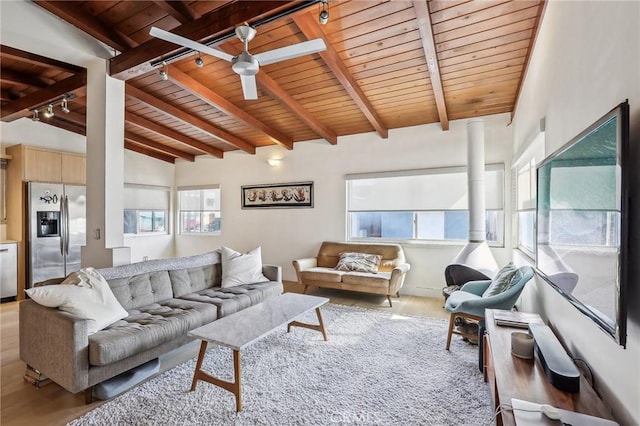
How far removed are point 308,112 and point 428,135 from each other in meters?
1.91

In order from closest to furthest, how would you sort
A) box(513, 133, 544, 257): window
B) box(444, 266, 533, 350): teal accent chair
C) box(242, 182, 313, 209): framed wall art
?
box(444, 266, 533, 350): teal accent chair < box(513, 133, 544, 257): window < box(242, 182, 313, 209): framed wall art

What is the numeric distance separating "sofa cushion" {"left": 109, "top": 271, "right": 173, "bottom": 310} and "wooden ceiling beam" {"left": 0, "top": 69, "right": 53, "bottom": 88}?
3462 millimetres

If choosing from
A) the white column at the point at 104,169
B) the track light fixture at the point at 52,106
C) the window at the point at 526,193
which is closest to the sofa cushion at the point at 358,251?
the window at the point at 526,193

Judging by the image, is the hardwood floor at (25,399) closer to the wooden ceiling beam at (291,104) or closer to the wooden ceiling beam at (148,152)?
the wooden ceiling beam at (291,104)

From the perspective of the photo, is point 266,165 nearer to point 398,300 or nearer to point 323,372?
point 398,300

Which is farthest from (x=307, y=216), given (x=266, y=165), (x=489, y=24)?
(x=489, y=24)

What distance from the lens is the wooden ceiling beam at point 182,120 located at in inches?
167

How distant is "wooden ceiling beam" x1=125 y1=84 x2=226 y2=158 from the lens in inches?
167

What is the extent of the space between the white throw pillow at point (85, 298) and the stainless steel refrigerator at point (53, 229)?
3.23 meters

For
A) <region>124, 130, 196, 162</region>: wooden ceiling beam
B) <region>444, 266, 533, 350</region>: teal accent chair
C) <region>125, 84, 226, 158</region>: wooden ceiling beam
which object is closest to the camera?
<region>444, 266, 533, 350</region>: teal accent chair

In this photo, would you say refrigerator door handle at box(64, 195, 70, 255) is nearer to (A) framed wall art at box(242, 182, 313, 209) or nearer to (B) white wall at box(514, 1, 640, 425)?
(A) framed wall art at box(242, 182, 313, 209)

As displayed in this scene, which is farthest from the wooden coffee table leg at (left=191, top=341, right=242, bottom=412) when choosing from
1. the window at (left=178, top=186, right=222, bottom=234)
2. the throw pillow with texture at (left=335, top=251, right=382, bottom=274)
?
the window at (left=178, top=186, right=222, bottom=234)

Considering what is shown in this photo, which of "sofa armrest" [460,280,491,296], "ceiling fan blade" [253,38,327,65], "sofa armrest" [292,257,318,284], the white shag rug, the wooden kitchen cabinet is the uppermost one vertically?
"ceiling fan blade" [253,38,327,65]

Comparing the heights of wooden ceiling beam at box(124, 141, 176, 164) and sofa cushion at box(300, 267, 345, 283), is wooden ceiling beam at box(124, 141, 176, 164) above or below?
above
